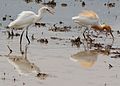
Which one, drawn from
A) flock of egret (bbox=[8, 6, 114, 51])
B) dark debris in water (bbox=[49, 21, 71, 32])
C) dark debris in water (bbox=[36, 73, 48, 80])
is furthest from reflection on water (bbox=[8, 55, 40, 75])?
dark debris in water (bbox=[49, 21, 71, 32])

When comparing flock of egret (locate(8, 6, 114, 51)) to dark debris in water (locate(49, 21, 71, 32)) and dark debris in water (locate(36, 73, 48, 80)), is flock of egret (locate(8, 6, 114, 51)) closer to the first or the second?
dark debris in water (locate(49, 21, 71, 32))

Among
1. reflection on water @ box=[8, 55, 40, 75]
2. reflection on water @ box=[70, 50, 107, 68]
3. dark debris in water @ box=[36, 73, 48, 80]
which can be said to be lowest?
reflection on water @ box=[70, 50, 107, 68]

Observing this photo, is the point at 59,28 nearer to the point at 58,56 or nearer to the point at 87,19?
the point at 87,19

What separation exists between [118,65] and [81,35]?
6742mm

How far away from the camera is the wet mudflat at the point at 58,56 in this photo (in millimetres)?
12562

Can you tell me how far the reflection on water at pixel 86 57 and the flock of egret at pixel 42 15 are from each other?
98.0 inches

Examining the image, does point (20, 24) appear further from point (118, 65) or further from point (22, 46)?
point (118, 65)

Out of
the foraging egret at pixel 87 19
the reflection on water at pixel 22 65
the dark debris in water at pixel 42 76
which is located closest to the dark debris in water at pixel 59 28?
the foraging egret at pixel 87 19

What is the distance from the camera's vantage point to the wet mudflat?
41.2 feet

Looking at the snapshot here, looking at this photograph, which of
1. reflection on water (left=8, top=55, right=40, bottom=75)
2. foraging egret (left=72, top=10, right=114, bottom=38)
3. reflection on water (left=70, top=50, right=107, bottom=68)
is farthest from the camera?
foraging egret (left=72, top=10, right=114, bottom=38)

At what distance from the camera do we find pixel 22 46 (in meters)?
17.5

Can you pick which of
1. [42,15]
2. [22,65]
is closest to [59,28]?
[42,15]

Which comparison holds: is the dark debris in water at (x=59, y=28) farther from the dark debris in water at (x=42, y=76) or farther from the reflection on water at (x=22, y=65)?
the dark debris in water at (x=42, y=76)

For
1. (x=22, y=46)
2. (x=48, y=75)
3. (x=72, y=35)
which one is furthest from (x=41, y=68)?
(x=72, y=35)
